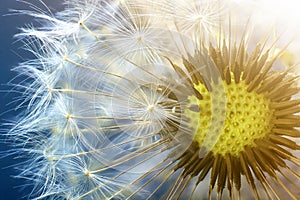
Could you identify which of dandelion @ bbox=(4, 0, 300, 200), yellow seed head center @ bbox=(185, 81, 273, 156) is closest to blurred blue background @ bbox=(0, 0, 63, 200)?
dandelion @ bbox=(4, 0, 300, 200)

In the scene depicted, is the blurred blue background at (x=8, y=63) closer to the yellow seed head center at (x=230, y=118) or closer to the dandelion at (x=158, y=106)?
the dandelion at (x=158, y=106)

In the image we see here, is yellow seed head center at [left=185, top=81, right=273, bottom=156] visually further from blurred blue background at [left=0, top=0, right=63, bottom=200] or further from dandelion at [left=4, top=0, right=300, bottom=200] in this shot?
blurred blue background at [left=0, top=0, right=63, bottom=200]

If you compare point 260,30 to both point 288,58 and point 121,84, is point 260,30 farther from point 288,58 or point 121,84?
point 121,84

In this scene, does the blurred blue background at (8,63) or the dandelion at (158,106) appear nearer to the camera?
the dandelion at (158,106)

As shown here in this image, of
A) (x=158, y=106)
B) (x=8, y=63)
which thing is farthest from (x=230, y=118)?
(x=8, y=63)

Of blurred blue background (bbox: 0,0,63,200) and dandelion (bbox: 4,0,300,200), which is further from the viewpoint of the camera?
blurred blue background (bbox: 0,0,63,200)

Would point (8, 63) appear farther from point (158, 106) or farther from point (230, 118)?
point (230, 118)

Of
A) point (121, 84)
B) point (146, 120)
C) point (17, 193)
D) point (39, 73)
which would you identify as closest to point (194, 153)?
point (146, 120)

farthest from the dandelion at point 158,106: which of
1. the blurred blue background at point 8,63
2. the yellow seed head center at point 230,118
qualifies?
the blurred blue background at point 8,63
